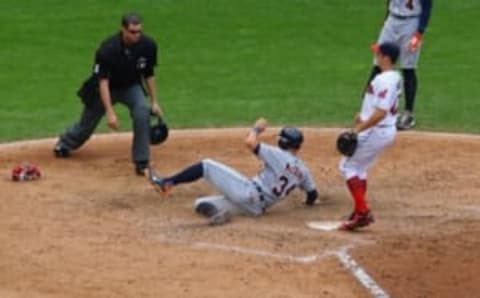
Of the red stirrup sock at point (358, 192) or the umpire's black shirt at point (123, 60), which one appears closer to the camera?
the red stirrup sock at point (358, 192)

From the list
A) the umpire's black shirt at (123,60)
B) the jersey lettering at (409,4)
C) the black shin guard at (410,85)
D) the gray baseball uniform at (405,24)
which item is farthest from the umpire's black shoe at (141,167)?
the jersey lettering at (409,4)

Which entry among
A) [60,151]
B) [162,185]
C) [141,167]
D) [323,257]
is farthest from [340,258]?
[60,151]

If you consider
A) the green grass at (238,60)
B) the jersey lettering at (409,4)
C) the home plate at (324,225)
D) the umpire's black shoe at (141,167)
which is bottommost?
the green grass at (238,60)

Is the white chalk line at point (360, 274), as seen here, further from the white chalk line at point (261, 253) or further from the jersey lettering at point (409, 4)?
the jersey lettering at point (409, 4)

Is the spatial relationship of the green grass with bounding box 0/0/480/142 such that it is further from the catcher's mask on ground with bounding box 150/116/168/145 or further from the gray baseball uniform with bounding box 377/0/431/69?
the catcher's mask on ground with bounding box 150/116/168/145

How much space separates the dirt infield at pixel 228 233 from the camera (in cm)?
952

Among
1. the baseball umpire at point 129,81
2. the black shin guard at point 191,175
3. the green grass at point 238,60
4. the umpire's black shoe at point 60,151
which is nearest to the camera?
the black shin guard at point 191,175

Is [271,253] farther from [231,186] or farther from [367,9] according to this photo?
[367,9]

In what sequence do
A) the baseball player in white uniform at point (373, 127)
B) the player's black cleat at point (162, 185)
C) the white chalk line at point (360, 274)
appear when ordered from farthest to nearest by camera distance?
the player's black cleat at point (162, 185), the baseball player in white uniform at point (373, 127), the white chalk line at point (360, 274)

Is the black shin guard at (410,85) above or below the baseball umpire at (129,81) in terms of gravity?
below

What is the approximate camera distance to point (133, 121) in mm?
13406

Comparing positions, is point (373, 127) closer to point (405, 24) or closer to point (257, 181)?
point (257, 181)

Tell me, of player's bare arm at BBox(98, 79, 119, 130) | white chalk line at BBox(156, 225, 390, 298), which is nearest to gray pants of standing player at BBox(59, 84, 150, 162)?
player's bare arm at BBox(98, 79, 119, 130)

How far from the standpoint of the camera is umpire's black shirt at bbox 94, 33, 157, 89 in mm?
13125
